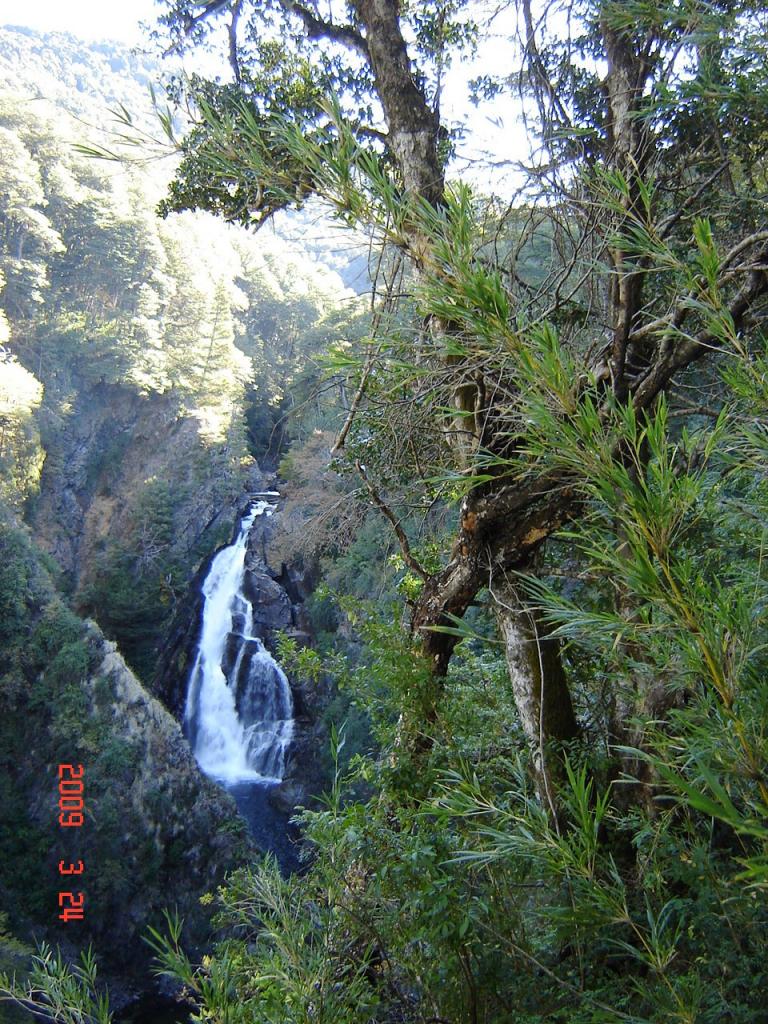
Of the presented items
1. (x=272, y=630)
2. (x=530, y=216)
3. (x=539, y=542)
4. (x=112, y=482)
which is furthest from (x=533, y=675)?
(x=112, y=482)

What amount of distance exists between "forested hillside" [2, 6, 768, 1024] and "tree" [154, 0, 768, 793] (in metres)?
0.01

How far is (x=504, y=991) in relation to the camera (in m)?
1.54

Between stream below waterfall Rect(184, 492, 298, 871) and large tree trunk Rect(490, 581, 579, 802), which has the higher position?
large tree trunk Rect(490, 581, 579, 802)

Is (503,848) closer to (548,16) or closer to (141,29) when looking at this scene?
(548,16)

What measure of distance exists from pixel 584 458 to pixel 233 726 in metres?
15.6

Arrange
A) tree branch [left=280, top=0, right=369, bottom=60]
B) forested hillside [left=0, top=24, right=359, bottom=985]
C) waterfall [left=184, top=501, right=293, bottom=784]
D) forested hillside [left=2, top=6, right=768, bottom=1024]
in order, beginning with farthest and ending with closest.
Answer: waterfall [left=184, top=501, right=293, bottom=784] → forested hillside [left=0, top=24, right=359, bottom=985] → tree branch [left=280, top=0, right=369, bottom=60] → forested hillside [left=2, top=6, right=768, bottom=1024]

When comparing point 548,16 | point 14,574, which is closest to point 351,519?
point 548,16

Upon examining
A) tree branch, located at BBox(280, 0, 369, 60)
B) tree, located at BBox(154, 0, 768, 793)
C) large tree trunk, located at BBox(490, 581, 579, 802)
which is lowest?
large tree trunk, located at BBox(490, 581, 579, 802)

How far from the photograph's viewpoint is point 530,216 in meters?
1.98

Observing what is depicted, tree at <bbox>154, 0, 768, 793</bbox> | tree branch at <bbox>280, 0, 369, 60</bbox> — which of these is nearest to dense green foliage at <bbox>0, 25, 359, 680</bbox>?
tree branch at <bbox>280, 0, 369, 60</bbox>

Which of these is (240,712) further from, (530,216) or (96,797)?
(530,216)
